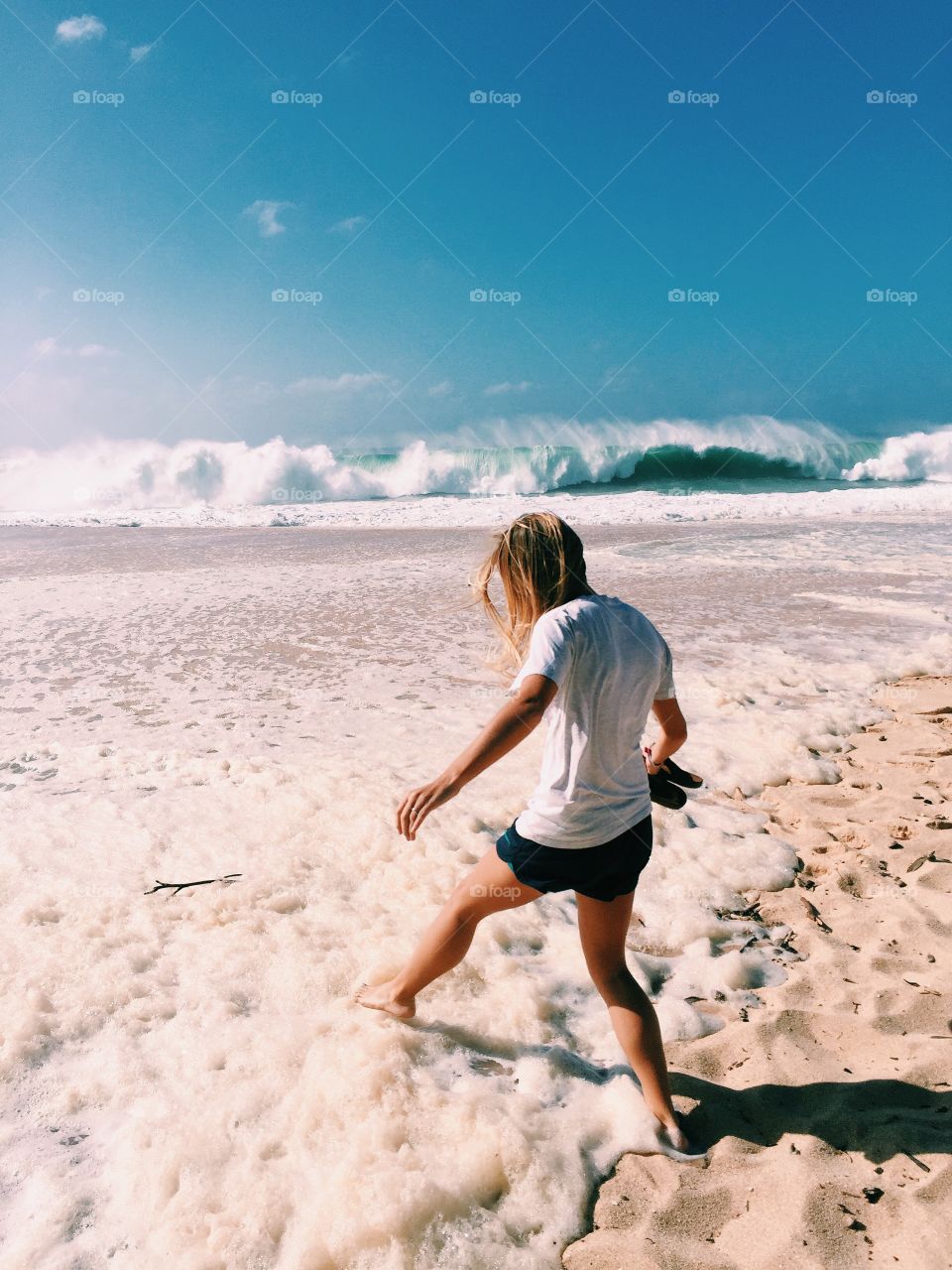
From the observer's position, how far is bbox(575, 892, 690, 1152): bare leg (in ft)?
7.21

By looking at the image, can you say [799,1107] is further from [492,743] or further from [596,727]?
[492,743]

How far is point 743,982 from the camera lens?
289 centimetres

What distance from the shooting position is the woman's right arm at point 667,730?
2.25 meters

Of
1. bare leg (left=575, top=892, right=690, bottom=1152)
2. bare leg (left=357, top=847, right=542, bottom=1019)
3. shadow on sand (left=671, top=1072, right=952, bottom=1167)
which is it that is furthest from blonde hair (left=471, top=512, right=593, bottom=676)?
shadow on sand (left=671, top=1072, right=952, bottom=1167)

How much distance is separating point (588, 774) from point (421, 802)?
0.44 m

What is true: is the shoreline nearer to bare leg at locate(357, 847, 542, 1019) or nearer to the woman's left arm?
bare leg at locate(357, 847, 542, 1019)

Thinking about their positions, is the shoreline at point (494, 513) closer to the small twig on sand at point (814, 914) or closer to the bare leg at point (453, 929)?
A: the small twig on sand at point (814, 914)

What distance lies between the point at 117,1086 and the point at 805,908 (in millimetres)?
2535

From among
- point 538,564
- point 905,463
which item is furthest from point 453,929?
point 905,463

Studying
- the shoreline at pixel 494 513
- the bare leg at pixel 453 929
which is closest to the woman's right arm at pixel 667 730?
the bare leg at pixel 453 929

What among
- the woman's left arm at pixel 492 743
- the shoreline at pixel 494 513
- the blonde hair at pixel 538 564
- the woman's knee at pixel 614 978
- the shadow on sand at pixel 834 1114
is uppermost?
the shoreline at pixel 494 513

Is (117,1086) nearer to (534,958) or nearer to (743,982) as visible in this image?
(534,958)

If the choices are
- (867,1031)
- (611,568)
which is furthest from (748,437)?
(867,1031)

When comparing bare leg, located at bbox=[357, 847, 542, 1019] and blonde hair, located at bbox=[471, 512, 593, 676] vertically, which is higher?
blonde hair, located at bbox=[471, 512, 593, 676]
